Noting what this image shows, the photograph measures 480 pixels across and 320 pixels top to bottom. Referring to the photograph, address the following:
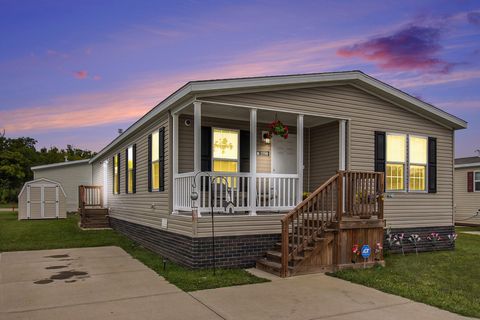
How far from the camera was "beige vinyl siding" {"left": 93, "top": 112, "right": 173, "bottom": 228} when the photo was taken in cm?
936

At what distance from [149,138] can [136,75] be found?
18.8 feet

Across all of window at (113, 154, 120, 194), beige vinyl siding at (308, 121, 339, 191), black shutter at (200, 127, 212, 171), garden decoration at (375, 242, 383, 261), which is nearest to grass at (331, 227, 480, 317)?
garden decoration at (375, 242, 383, 261)

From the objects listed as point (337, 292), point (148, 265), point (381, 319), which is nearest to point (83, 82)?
point (148, 265)

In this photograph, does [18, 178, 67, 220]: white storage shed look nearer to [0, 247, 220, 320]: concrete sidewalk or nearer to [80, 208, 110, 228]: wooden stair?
[80, 208, 110, 228]: wooden stair

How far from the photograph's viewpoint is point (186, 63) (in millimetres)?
14398

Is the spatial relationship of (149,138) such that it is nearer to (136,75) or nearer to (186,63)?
(186,63)

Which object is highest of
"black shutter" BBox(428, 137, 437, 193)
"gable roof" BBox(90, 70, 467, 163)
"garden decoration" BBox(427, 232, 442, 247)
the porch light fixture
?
"gable roof" BBox(90, 70, 467, 163)

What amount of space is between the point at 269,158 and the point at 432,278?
4760 mm

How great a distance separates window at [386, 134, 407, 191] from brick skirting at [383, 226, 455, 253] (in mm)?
1131

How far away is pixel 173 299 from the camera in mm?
5703

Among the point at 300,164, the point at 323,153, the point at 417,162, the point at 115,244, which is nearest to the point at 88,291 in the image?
the point at 300,164

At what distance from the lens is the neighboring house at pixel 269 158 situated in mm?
7906

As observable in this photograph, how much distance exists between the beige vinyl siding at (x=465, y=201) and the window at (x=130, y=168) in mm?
16638

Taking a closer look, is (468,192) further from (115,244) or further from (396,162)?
(115,244)
